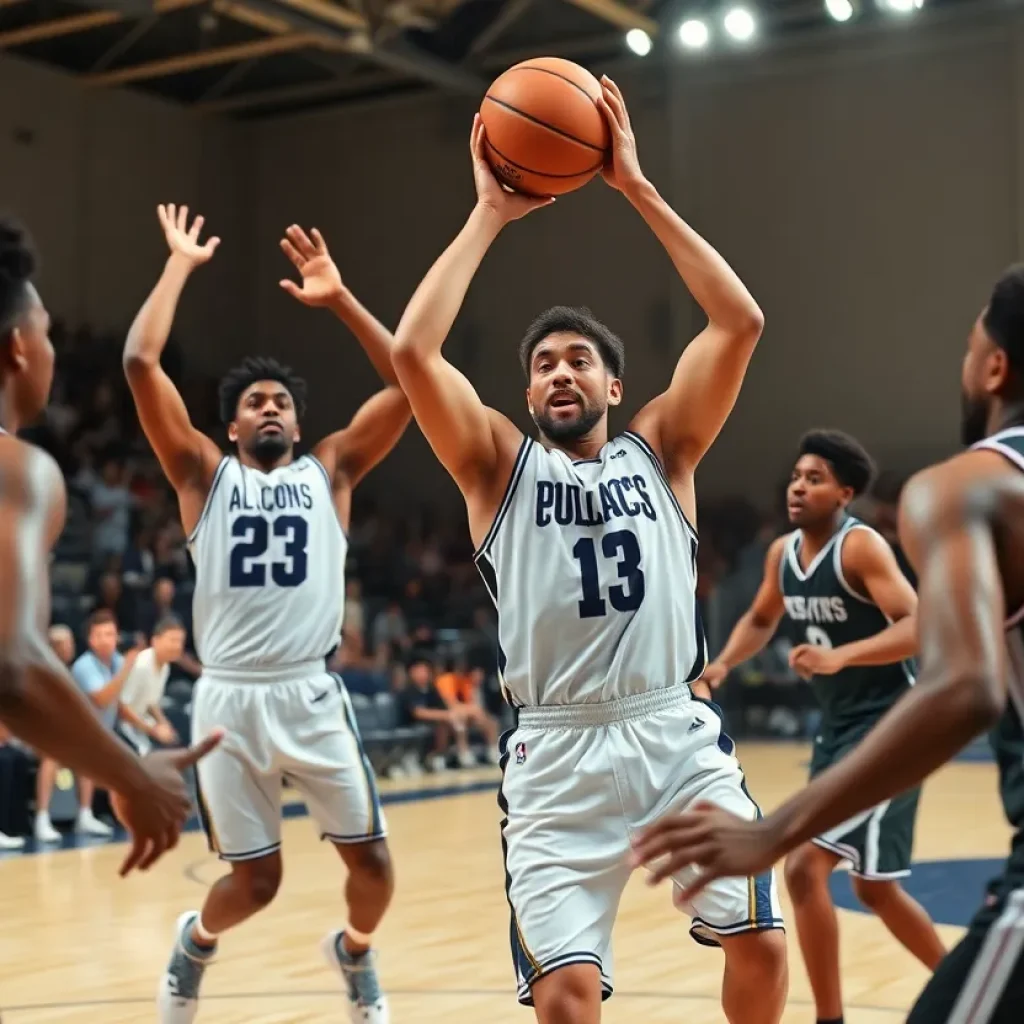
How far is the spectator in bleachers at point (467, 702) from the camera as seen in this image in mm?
14953

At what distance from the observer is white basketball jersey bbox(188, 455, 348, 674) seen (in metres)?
5.30

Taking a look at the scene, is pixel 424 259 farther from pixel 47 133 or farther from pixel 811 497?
pixel 811 497

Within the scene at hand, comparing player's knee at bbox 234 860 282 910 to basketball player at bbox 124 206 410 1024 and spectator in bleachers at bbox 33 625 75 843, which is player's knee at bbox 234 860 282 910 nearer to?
basketball player at bbox 124 206 410 1024

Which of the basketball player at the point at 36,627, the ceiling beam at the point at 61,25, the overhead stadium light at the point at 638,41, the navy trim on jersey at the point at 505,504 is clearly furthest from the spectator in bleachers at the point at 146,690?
the overhead stadium light at the point at 638,41

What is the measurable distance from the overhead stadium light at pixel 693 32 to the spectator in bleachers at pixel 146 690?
9945mm

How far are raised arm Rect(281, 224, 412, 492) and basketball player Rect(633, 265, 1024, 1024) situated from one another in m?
3.14

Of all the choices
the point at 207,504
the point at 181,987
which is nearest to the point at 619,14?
the point at 207,504

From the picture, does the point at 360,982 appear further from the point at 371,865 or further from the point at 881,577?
the point at 881,577

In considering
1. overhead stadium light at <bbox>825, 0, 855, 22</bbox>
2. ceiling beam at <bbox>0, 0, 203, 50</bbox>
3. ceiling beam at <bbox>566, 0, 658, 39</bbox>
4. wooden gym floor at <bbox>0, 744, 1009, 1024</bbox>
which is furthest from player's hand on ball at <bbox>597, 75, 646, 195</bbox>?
ceiling beam at <bbox>0, 0, 203, 50</bbox>

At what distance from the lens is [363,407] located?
5559 mm

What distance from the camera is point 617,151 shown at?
4.10m

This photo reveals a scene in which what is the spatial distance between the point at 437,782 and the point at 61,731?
464 inches

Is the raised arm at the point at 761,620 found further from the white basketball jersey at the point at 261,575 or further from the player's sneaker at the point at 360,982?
the player's sneaker at the point at 360,982

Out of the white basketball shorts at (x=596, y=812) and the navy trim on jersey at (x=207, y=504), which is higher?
the navy trim on jersey at (x=207, y=504)
